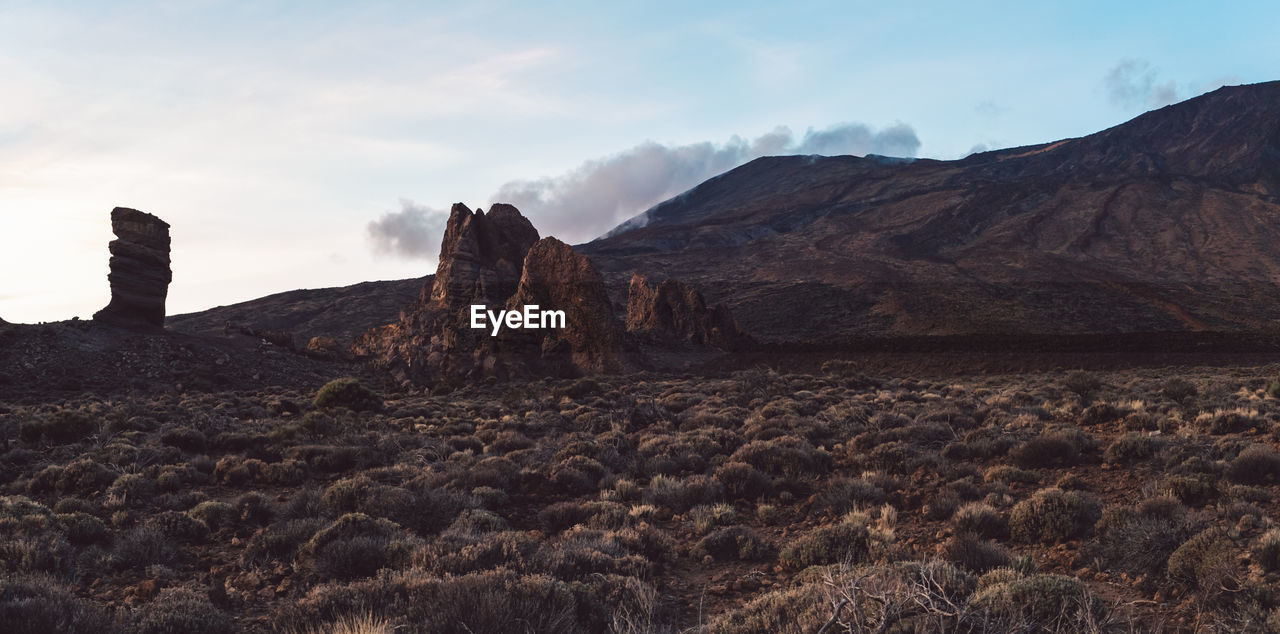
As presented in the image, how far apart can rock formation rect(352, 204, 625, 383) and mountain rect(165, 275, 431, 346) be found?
4229cm

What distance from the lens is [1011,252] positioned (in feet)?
376

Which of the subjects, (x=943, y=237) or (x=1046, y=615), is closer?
(x=1046, y=615)

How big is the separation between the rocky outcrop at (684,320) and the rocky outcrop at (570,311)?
384 inches

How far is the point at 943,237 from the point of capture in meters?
133

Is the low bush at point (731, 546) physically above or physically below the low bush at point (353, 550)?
below

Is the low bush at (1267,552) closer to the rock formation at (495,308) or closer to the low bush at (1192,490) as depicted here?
the low bush at (1192,490)

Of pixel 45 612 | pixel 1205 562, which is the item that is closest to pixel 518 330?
pixel 45 612

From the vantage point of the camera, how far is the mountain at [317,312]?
97.4 metres

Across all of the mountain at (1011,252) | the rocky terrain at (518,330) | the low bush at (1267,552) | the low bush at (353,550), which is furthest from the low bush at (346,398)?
the mountain at (1011,252)

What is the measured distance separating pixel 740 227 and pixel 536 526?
532 ft

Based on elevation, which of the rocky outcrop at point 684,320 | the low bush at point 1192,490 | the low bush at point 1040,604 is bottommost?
the low bush at point 1192,490

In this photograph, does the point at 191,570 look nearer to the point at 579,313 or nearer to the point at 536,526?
the point at 536,526

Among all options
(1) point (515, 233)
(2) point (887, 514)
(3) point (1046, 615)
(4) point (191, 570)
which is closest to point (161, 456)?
(4) point (191, 570)

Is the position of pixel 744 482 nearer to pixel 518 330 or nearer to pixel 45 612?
pixel 45 612
